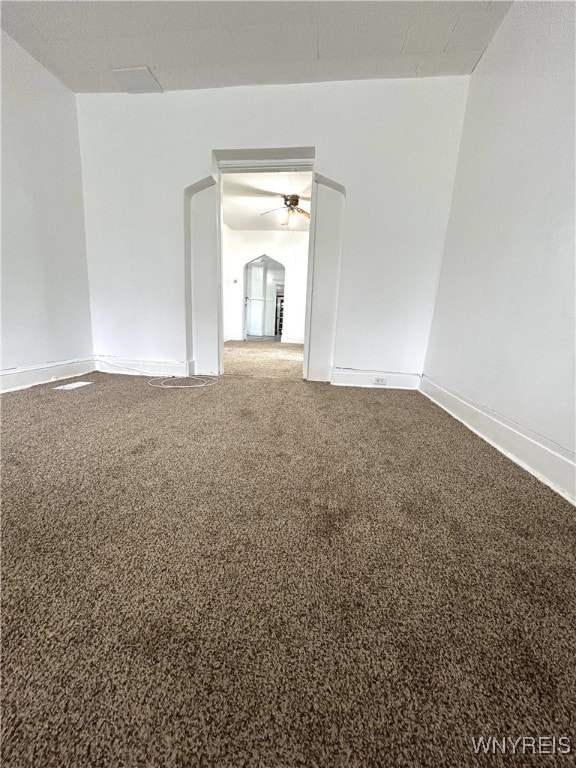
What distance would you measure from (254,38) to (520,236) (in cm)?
222

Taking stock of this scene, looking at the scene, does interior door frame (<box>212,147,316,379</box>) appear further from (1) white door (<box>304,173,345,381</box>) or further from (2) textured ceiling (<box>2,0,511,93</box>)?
(2) textured ceiling (<box>2,0,511,93</box>)

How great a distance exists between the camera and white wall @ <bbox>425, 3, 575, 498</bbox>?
1.17 m

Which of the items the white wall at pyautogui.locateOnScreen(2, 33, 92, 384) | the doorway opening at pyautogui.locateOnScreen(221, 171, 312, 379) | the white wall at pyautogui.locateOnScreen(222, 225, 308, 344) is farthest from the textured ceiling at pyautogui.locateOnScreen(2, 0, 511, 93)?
the white wall at pyautogui.locateOnScreen(222, 225, 308, 344)

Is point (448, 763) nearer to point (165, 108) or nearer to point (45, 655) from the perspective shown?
point (45, 655)

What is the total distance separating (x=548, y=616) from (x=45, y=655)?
100 centimetres

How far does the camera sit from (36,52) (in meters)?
2.06

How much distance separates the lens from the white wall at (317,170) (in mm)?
2225

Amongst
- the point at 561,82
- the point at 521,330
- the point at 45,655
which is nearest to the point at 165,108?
the point at 561,82

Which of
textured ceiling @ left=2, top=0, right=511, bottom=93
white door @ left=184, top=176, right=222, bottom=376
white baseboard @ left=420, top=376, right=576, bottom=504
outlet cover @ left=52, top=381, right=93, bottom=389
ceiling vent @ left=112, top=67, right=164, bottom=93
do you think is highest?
textured ceiling @ left=2, top=0, right=511, bottom=93

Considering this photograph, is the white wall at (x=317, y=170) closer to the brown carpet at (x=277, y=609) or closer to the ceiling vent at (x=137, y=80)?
the ceiling vent at (x=137, y=80)

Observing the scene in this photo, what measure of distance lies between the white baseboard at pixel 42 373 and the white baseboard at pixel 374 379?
8.11 feet

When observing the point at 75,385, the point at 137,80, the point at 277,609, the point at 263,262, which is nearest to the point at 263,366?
the point at 75,385

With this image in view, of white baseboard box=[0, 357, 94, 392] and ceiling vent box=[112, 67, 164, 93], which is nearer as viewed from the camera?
white baseboard box=[0, 357, 94, 392]

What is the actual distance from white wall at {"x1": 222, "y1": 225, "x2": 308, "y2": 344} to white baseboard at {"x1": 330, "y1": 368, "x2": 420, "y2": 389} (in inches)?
158
